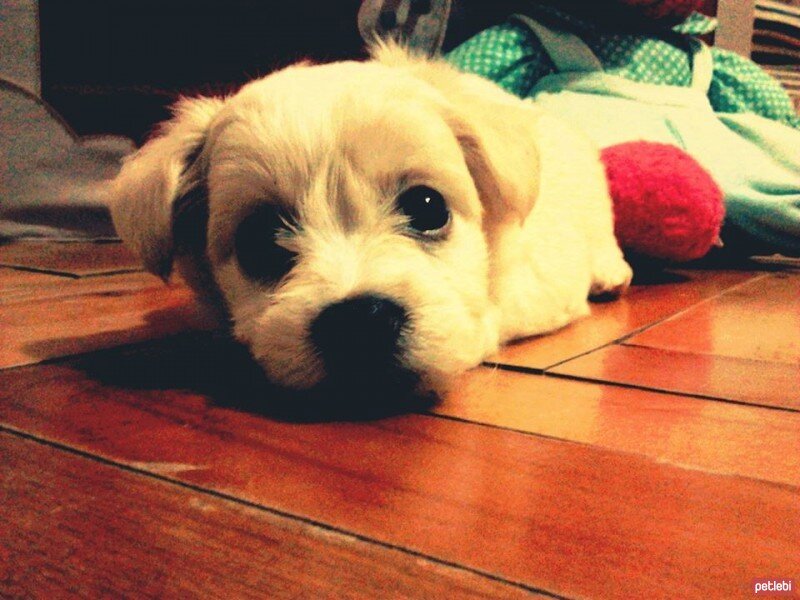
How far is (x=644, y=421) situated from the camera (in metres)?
0.86

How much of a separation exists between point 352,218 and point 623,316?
2.21 ft

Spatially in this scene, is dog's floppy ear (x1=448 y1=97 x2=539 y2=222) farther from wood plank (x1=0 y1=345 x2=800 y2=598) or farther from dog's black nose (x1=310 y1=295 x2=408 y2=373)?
wood plank (x1=0 y1=345 x2=800 y2=598)

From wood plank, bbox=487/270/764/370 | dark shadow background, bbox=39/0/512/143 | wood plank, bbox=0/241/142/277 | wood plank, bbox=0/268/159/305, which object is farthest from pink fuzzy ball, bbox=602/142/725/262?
dark shadow background, bbox=39/0/512/143

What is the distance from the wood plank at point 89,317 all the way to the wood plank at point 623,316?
2.01ft

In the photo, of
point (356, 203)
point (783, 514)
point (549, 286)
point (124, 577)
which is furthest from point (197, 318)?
point (783, 514)

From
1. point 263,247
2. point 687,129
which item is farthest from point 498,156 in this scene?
point 687,129

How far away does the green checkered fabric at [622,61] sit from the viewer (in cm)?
210

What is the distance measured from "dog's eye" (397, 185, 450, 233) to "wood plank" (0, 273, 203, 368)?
0.51 m

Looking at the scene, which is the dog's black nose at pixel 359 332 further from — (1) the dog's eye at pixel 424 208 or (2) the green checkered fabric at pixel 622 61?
(2) the green checkered fabric at pixel 622 61

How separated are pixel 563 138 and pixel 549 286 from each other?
1.51ft

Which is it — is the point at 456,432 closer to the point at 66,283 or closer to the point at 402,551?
the point at 402,551

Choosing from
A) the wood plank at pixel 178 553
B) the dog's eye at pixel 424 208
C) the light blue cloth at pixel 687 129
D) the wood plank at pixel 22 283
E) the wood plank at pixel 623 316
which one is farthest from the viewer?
the light blue cloth at pixel 687 129

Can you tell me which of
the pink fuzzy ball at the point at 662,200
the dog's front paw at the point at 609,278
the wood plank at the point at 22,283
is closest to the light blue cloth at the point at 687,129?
the pink fuzzy ball at the point at 662,200

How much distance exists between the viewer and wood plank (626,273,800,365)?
1189 millimetres
